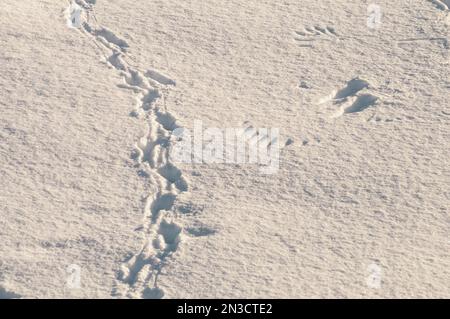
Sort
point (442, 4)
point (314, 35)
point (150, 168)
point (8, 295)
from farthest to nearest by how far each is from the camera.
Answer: point (442, 4) → point (314, 35) → point (150, 168) → point (8, 295)

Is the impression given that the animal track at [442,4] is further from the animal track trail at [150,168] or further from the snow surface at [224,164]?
the animal track trail at [150,168]

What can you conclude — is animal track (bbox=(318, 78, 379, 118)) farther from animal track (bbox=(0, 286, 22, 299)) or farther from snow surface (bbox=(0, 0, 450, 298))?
animal track (bbox=(0, 286, 22, 299))

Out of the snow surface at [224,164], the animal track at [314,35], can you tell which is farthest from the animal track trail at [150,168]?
the animal track at [314,35]

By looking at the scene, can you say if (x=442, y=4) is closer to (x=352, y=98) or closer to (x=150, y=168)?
(x=352, y=98)

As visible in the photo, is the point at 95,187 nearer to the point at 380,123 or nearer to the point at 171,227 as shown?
the point at 171,227

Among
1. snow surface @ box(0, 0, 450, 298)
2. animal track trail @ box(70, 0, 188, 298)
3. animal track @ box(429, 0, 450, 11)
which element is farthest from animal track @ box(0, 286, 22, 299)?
animal track @ box(429, 0, 450, 11)

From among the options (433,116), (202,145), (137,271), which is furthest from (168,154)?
(433,116)

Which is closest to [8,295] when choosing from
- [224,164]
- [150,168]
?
[150,168]
